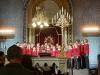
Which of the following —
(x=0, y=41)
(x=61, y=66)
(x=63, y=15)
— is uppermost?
(x=63, y=15)

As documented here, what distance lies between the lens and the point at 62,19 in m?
19.0

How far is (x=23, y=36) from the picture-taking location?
21312 mm

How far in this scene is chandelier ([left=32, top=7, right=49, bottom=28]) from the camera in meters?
21.1

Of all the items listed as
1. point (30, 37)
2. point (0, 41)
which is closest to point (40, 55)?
point (30, 37)

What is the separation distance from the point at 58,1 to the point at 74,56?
513 cm

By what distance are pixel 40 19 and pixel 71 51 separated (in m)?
4.15

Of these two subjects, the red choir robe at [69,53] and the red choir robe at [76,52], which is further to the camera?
the red choir robe at [69,53]

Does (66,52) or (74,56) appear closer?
(74,56)

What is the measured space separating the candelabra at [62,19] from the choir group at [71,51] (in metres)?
0.78

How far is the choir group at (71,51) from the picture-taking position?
16.9 m

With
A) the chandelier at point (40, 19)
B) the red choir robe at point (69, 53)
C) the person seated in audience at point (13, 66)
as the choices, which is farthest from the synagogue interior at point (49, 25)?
the person seated in audience at point (13, 66)

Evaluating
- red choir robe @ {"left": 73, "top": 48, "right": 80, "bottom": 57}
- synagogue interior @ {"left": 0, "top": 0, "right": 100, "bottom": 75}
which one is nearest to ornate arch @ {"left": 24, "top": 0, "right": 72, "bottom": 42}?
synagogue interior @ {"left": 0, "top": 0, "right": 100, "bottom": 75}

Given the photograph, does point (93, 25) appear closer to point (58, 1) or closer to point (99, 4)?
point (99, 4)

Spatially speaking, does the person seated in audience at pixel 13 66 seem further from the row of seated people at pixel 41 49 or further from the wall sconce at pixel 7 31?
the wall sconce at pixel 7 31
